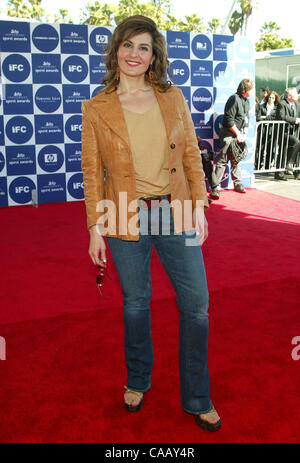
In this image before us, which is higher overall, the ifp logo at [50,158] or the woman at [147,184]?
the woman at [147,184]

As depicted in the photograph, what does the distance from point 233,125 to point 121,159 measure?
605cm

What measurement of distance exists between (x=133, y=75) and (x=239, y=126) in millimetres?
6085

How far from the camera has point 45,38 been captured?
7.01 meters

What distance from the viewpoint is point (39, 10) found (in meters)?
42.2

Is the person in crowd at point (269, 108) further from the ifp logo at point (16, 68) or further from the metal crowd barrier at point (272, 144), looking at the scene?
the ifp logo at point (16, 68)

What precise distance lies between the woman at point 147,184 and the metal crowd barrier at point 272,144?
7.64 m

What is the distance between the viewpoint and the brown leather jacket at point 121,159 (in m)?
1.96

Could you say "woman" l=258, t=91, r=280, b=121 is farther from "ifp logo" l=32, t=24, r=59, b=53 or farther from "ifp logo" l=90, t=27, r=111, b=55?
"ifp logo" l=32, t=24, r=59, b=53

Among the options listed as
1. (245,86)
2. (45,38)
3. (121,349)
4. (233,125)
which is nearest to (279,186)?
(233,125)

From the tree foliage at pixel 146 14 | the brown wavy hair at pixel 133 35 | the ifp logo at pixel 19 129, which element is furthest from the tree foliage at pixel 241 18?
the brown wavy hair at pixel 133 35

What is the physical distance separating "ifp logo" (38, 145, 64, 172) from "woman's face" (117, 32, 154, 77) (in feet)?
18.1

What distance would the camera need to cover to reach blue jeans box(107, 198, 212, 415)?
6.46ft

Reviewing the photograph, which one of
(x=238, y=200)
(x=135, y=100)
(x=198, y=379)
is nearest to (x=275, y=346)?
(x=198, y=379)
